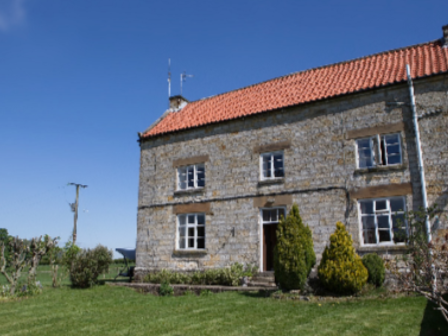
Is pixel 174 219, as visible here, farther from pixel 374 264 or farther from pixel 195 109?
pixel 374 264

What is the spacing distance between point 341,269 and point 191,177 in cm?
890

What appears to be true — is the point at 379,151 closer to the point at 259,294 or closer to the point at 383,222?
the point at 383,222

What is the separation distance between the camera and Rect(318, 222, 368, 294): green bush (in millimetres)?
11156

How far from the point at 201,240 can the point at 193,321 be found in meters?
8.36

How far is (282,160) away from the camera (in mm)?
15984

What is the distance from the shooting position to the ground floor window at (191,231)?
17250mm

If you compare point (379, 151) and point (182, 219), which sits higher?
point (379, 151)

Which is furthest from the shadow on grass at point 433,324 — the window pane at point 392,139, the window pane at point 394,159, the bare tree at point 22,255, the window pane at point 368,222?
the bare tree at point 22,255

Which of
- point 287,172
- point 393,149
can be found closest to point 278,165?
point 287,172

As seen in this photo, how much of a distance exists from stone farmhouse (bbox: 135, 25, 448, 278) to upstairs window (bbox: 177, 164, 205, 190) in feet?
0.16

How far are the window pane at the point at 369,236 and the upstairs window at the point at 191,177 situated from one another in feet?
24.0

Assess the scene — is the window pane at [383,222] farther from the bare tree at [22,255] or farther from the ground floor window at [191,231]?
the bare tree at [22,255]

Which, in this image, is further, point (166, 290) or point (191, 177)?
point (191, 177)

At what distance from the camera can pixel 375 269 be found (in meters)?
12.0
